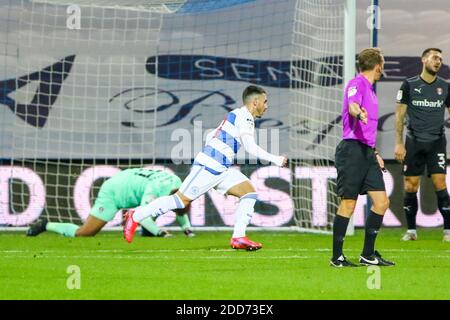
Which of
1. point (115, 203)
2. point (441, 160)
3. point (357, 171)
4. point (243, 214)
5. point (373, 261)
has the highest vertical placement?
point (357, 171)

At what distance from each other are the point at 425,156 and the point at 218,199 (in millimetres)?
3467

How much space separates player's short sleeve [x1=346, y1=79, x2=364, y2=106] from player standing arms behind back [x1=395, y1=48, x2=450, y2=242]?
12.2 feet

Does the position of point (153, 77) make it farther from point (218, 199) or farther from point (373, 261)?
point (373, 261)

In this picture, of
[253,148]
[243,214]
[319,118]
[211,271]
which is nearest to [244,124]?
[253,148]

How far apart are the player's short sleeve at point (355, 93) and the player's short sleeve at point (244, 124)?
1.96m

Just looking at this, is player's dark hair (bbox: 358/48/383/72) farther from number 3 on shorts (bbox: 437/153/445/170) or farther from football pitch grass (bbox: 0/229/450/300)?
number 3 on shorts (bbox: 437/153/445/170)

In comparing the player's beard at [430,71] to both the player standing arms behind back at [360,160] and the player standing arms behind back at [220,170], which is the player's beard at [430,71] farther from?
the player standing arms behind back at [360,160]

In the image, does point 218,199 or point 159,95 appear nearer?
point 218,199

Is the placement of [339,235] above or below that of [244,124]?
below

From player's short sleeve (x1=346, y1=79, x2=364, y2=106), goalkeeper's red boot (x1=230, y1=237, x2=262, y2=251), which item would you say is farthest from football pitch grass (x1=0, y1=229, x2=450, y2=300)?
player's short sleeve (x1=346, y1=79, x2=364, y2=106)

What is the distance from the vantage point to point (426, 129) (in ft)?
46.0

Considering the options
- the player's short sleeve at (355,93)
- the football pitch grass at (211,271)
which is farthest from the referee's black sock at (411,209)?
the player's short sleeve at (355,93)

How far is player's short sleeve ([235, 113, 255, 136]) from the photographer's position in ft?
39.0
